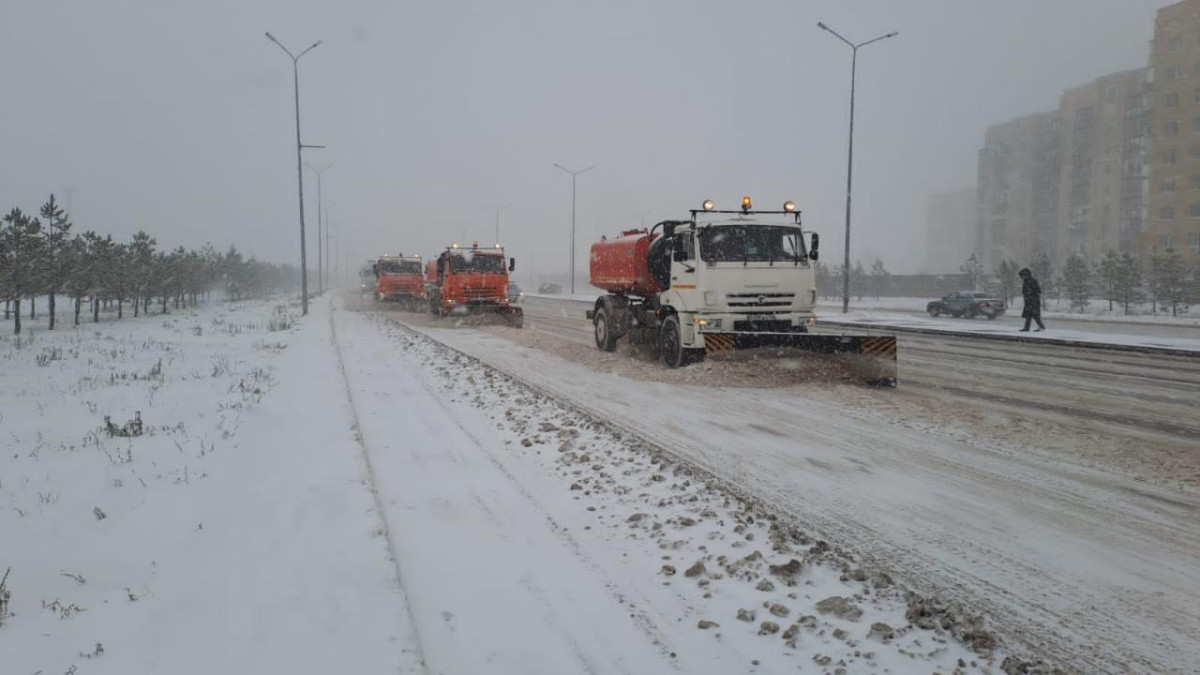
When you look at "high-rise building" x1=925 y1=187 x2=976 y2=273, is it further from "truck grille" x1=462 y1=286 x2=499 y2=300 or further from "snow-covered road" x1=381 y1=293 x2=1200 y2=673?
"snow-covered road" x1=381 y1=293 x2=1200 y2=673

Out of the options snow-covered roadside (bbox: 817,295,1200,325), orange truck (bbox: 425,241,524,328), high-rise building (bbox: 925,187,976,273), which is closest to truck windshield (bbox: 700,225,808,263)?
orange truck (bbox: 425,241,524,328)

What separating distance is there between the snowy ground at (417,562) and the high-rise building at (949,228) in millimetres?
144259

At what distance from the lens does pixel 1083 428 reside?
745cm

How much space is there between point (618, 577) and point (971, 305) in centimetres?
3141

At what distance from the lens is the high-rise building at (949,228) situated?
14038 cm

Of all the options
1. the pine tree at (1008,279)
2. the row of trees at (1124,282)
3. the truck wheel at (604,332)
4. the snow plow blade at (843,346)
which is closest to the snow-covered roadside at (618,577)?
the snow plow blade at (843,346)

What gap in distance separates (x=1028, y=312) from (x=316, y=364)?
766 inches

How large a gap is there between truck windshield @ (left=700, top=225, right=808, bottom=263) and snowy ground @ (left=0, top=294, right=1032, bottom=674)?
4.77 metres

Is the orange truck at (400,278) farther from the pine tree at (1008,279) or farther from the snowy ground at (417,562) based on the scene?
the pine tree at (1008,279)

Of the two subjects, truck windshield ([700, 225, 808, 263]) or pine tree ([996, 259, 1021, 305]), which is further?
pine tree ([996, 259, 1021, 305])

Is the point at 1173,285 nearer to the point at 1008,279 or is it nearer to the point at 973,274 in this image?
the point at 1008,279

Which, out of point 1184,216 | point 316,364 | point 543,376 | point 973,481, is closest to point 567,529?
point 973,481

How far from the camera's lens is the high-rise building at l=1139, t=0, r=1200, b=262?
5328 centimetres

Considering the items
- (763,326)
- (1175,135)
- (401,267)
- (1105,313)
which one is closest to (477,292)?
(401,267)
